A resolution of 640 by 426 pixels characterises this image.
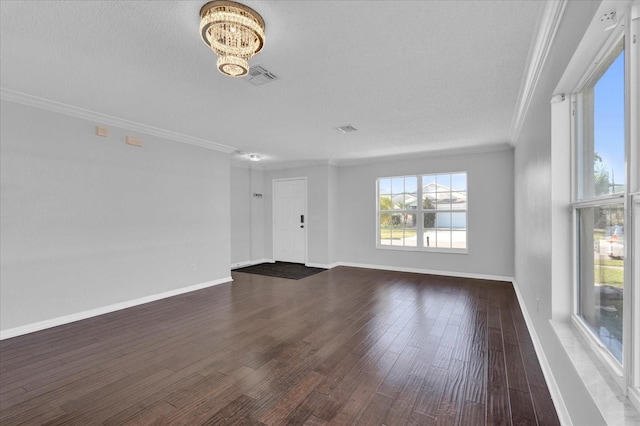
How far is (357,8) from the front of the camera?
1800 mm

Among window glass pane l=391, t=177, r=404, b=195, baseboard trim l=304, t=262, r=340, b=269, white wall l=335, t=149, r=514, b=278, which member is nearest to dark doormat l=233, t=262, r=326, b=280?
baseboard trim l=304, t=262, r=340, b=269

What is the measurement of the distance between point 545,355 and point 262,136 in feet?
14.3

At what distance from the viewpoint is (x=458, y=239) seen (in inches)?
230

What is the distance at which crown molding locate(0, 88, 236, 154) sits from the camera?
3092 mm

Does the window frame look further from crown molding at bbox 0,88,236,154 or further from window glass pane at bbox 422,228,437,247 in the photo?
crown molding at bbox 0,88,236,154

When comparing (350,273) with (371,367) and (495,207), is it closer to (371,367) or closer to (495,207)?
(495,207)

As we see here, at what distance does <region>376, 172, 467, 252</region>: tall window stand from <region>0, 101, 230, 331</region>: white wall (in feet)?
12.6

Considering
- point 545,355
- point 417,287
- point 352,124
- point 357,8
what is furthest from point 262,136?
point 545,355

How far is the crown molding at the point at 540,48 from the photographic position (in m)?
1.73

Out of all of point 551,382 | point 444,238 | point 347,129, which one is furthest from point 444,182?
point 551,382

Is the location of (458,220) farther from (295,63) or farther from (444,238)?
(295,63)

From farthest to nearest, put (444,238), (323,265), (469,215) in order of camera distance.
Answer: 1. (323,265)
2. (444,238)
3. (469,215)

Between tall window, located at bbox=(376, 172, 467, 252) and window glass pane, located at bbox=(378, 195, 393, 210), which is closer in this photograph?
tall window, located at bbox=(376, 172, 467, 252)

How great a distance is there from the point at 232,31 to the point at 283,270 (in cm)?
532
